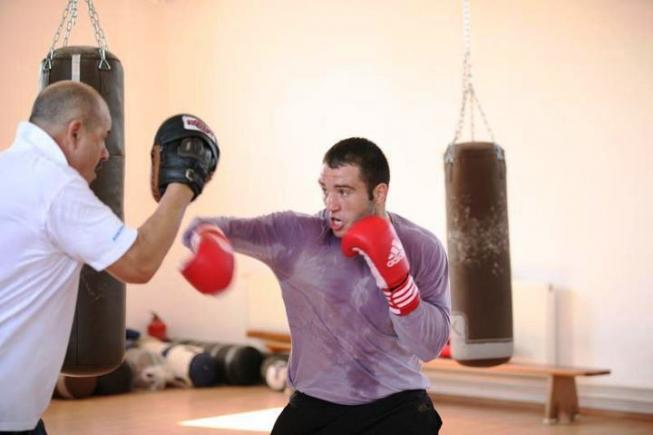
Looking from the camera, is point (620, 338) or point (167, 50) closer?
point (620, 338)

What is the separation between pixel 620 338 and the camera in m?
5.91

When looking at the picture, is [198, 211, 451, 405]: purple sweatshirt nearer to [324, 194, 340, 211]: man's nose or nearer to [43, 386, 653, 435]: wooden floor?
[324, 194, 340, 211]: man's nose

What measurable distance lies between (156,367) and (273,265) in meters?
4.66

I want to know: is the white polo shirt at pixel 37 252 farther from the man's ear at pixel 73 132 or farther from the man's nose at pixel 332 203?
the man's nose at pixel 332 203

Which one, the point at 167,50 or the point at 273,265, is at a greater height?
the point at 167,50

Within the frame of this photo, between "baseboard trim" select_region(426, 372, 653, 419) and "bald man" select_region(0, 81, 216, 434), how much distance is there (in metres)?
4.43

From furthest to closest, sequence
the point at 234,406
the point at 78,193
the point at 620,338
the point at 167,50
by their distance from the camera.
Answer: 1. the point at 167,50
2. the point at 234,406
3. the point at 620,338
4. the point at 78,193

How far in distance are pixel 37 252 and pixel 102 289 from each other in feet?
4.17

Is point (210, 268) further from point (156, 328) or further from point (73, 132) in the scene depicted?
point (156, 328)

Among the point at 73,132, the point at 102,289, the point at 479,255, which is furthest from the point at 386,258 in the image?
the point at 479,255

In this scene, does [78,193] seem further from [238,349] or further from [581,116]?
[238,349]

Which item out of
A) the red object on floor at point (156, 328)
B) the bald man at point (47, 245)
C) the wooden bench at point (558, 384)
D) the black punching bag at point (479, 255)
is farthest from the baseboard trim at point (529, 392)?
the bald man at point (47, 245)

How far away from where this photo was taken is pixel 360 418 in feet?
8.78

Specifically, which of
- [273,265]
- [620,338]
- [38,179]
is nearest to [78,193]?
[38,179]
